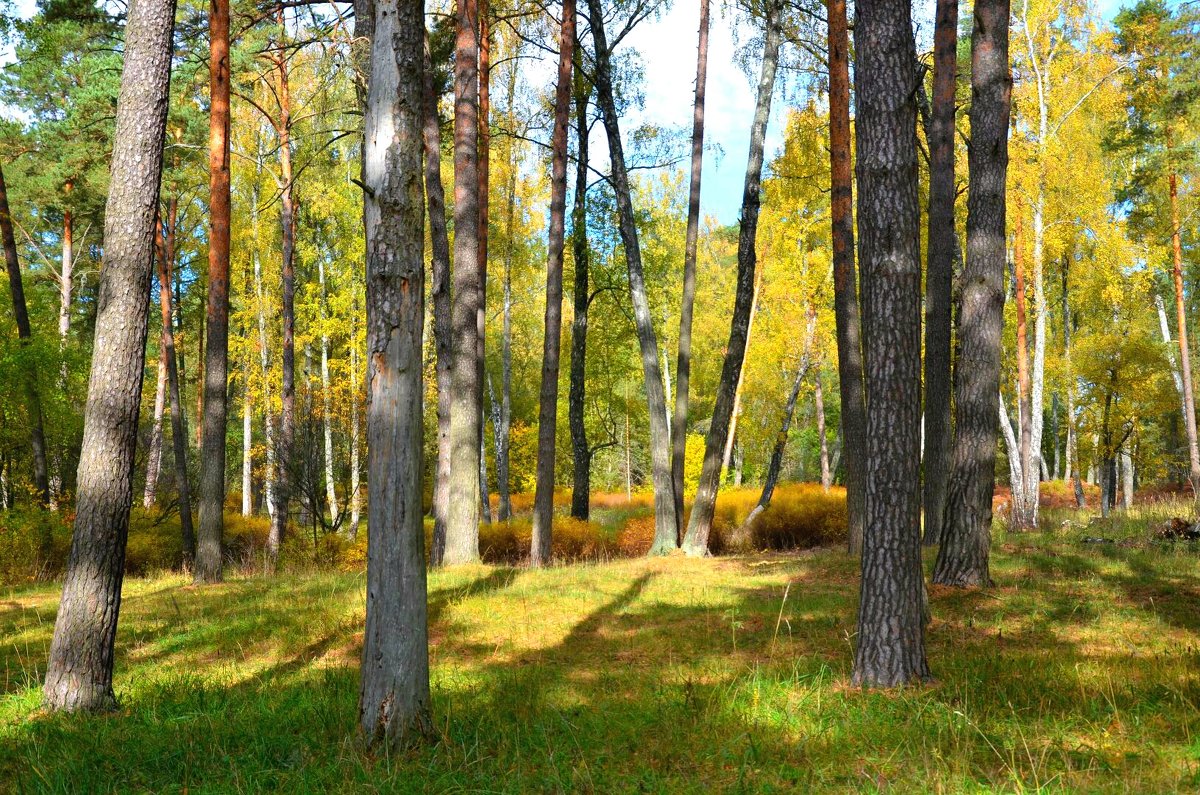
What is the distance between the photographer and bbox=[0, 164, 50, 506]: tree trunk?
1452 centimetres

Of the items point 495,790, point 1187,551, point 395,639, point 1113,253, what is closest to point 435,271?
point 395,639

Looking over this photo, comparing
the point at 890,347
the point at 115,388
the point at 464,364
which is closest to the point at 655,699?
the point at 890,347

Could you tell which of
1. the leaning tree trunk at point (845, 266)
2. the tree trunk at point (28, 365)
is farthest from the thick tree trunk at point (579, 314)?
the tree trunk at point (28, 365)

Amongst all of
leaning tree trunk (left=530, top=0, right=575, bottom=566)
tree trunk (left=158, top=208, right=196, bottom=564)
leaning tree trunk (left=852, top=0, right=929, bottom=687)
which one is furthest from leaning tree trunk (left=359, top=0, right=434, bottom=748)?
tree trunk (left=158, top=208, right=196, bottom=564)

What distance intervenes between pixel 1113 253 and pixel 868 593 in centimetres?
1863

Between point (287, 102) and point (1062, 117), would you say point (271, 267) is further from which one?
point (1062, 117)

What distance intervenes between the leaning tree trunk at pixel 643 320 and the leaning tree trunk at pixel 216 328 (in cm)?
620

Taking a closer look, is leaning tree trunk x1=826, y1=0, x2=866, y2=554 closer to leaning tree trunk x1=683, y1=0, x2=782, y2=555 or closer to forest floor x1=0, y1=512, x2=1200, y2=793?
leaning tree trunk x1=683, y1=0, x2=782, y2=555

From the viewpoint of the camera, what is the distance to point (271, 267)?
78.6 ft

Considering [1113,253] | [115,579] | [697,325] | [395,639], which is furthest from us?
[697,325]

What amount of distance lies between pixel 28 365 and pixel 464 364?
31.7 feet

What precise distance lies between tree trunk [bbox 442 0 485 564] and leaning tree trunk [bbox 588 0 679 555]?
338cm

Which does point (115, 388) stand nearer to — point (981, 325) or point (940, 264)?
point (981, 325)

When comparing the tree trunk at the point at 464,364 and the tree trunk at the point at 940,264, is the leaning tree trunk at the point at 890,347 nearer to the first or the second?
the tree trunk at the point at 940,264
